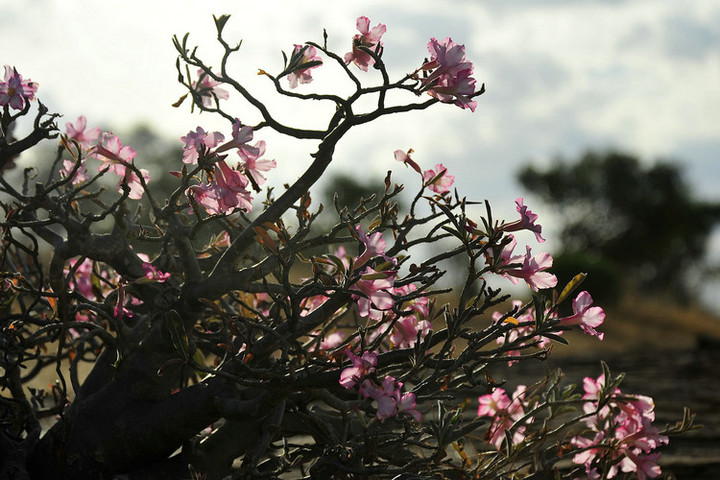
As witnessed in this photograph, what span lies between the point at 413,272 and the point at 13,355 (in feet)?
5.28

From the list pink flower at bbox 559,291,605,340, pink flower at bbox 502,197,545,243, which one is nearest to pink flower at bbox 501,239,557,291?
pink flower at bbox 502,197,545,243

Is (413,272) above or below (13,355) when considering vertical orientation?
below

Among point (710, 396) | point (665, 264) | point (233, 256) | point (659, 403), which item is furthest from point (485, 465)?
point (665, 264)

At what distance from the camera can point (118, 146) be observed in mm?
2203

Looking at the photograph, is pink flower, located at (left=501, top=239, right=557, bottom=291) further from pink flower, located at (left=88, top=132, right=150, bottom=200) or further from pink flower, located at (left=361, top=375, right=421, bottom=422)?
pink flower, located at (left=88, top=132, right=150, bottom=200)

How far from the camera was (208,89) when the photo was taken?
236 cm

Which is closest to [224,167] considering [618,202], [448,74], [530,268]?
[448,74]

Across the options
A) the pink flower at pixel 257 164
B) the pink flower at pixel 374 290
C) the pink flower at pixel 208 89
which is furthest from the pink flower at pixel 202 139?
the pink flower at pixel 374 290

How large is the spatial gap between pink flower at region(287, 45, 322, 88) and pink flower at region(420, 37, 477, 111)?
30 centimetres

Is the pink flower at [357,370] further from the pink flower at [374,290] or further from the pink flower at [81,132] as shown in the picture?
the pink flower at [81,132]

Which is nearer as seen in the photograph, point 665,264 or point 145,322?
point 145,322

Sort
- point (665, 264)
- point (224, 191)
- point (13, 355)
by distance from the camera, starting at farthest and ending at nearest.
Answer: point (665, 264)
point (13, 355)
point (224, 191)

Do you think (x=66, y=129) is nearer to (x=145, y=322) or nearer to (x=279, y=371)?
(x=145, y=322)

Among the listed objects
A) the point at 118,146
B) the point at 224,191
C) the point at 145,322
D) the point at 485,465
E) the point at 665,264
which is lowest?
the point at 485,465
